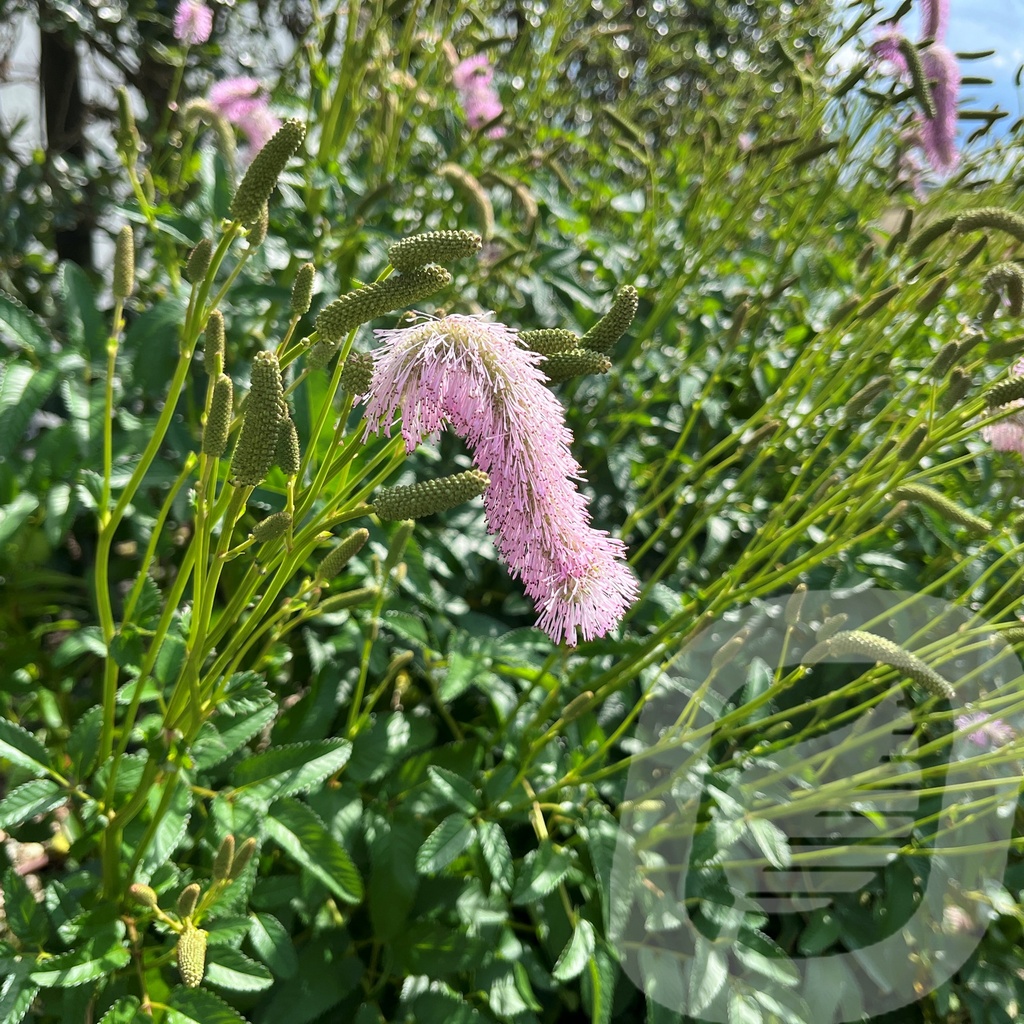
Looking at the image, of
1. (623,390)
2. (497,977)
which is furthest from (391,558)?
(623,390)

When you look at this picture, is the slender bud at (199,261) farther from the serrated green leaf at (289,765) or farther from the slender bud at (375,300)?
the serrated green leaf at (289,765)

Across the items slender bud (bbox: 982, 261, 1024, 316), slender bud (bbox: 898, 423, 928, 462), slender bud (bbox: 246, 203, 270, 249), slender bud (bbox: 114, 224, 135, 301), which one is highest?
slender bud (bbox: 982, 261, 1024, 316)

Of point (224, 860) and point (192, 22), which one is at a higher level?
point (192, 22)

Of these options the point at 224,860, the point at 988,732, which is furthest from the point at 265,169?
the point at 988,732

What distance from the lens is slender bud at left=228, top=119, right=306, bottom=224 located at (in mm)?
776

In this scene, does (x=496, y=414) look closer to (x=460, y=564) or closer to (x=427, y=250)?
(x=427, y=250)

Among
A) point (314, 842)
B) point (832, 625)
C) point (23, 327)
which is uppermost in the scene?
point (23, 327)

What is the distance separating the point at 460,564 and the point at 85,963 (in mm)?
884

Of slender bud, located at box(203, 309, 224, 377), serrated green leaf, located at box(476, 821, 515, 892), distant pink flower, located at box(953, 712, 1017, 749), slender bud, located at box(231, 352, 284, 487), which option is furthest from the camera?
distant pink flower, located at box(953, 712, 1017, 749)

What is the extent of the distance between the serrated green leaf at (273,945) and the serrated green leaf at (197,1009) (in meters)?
0.09

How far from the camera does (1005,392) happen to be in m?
1.05

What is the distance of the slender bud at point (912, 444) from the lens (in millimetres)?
1110

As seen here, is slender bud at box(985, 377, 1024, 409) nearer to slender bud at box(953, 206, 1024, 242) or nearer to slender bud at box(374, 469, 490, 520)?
slender bud at box(953, 206, 1024, 242)

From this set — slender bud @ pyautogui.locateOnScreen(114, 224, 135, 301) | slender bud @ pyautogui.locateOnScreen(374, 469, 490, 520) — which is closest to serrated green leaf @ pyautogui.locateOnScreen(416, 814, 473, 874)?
slender bud @ pyautogui.locateOnScreen(374, 469, 490, 520)
